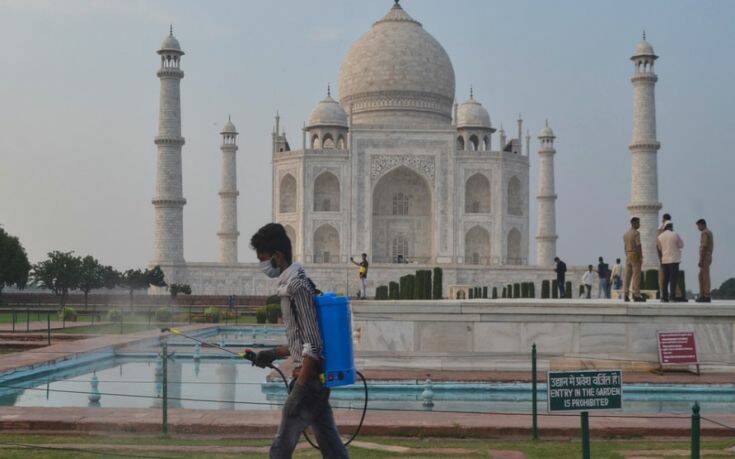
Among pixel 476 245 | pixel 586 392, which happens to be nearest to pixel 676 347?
pixel 586 392

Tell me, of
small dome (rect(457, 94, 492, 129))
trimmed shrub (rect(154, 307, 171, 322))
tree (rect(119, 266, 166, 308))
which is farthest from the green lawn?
small dome (rect(457, 94, 492, 129))

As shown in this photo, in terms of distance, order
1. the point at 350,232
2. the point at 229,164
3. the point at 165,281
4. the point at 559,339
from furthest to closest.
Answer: the point at 229,164 < the point at 350,232 < the point at 165,281 < the point at 559,339

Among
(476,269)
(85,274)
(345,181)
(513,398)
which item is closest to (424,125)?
(345,181)

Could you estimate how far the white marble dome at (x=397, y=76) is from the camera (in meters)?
36.8

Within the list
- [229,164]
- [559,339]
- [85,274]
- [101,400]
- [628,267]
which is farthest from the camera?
[229,164]

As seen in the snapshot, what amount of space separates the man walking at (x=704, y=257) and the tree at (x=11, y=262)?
74.5 ft

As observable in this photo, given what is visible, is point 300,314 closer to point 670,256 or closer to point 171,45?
point 670,256

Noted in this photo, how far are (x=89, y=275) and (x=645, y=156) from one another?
17895 mm

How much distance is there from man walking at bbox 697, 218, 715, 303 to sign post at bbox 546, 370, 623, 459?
6547 mm

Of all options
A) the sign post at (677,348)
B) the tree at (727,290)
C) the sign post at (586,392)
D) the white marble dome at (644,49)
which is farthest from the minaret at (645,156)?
the sign post at (586,392)

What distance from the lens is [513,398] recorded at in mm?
7934

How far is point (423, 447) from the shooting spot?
5246mm

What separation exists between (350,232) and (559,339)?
2460cm

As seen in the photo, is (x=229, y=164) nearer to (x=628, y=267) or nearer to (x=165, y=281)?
(x=165, y=281)
